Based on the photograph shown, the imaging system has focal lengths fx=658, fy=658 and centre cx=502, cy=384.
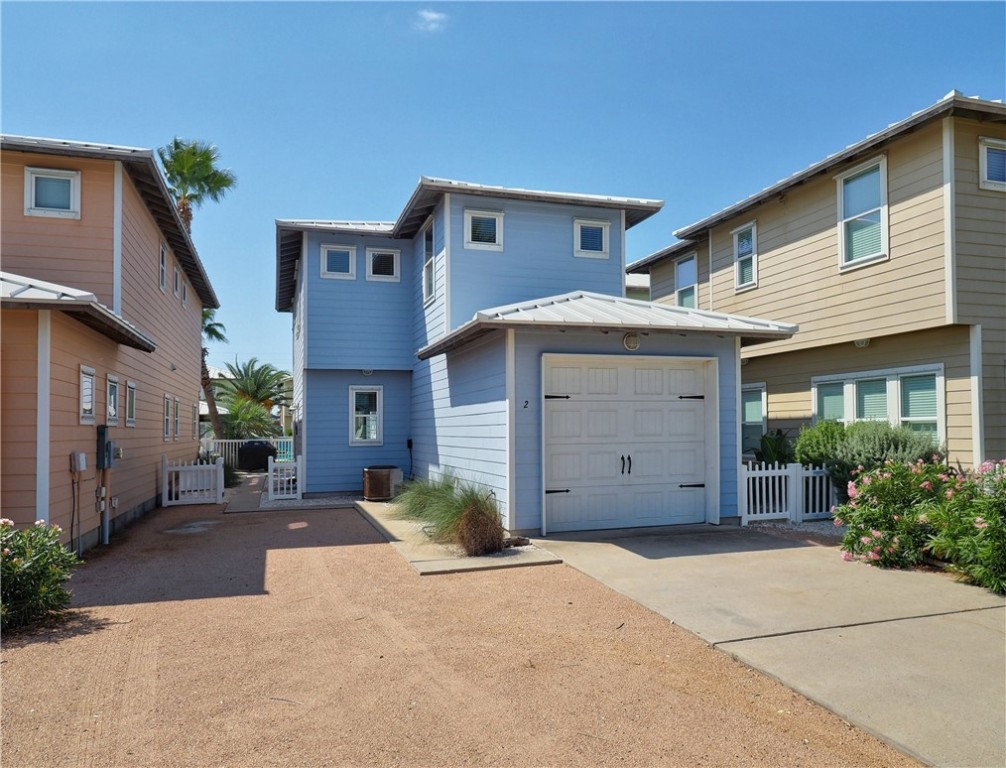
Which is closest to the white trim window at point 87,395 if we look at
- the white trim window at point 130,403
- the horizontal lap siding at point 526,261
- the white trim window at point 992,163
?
the white trim window at point 130,403

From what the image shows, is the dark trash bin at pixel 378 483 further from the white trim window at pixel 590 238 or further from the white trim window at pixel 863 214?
the white trim window at pixel 863 214

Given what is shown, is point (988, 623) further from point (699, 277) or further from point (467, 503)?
point (699, 277)

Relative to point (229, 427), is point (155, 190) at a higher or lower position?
higher

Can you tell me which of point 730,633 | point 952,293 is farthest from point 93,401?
point 952,293

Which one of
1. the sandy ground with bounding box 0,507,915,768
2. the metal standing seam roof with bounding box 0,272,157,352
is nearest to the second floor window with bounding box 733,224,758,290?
the sandy ground with bounding box 0,507,915,768

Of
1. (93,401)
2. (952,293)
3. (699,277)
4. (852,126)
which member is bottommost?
(93,401)

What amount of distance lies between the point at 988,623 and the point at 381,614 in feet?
17.0

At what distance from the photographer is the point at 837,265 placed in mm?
12281

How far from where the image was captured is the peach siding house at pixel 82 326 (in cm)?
778

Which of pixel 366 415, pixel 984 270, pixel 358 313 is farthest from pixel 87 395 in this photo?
pixel 984 270

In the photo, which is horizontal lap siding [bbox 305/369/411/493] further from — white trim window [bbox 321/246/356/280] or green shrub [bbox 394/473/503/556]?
green shrub [bbox 394/473/503/556]

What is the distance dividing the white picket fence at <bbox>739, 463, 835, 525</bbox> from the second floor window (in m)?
5.22

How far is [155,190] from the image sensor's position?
11.8m

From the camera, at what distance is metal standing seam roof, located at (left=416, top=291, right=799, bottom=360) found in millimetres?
8805
